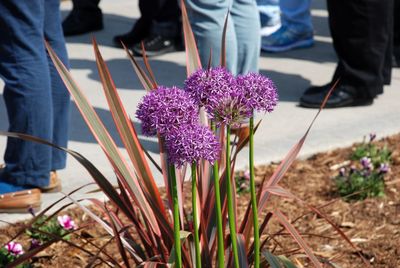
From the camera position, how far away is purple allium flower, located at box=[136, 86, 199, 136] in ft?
6.58

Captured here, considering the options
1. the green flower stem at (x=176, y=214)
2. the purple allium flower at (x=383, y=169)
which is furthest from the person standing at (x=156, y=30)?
the green flower stem at (x=176, y=214)

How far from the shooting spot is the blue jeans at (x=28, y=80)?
12.2ft

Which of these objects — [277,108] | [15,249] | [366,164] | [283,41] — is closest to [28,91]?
[15,249]

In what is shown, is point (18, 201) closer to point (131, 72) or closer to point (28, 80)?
point (28, 80)

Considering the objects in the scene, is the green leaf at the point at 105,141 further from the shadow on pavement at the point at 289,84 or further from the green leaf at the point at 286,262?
the shadow on pavement at the point at 289,84

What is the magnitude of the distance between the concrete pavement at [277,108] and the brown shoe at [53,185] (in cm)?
3

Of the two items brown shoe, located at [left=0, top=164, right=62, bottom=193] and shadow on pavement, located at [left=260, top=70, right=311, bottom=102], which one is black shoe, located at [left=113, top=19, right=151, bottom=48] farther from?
brown shoe, located at [left=0, top=164, right=62, bottom=193]

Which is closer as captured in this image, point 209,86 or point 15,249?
point 209,86

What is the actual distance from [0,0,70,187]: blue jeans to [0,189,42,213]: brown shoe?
0.22 ft

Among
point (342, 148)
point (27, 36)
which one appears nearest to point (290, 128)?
point (342, 148)

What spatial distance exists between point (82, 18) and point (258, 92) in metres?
5.79

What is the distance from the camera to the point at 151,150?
469cm

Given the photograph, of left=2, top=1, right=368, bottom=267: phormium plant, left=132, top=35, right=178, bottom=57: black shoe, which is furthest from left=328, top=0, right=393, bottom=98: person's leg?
left=2, top=1, right=368, bottom=267: phormium plant

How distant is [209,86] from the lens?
82.6 inches
